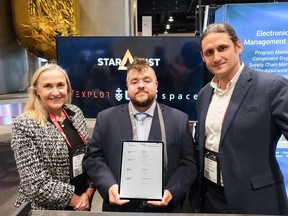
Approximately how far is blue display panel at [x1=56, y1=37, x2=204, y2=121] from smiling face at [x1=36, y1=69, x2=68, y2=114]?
2.03 ft

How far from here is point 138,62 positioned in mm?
1510

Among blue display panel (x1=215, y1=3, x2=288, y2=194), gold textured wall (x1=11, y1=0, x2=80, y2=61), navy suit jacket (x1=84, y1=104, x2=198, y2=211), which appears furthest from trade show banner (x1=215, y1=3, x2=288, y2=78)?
gold textured wall (x1=11, y1=0, x2=80, y2=61)

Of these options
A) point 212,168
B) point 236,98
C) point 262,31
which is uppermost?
point 262,31

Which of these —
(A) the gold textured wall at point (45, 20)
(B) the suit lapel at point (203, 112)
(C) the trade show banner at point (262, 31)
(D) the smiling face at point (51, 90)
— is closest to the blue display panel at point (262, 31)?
(C) the trade show banner at point (262, 31)

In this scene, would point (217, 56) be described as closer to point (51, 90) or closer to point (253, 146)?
point (253, 146)

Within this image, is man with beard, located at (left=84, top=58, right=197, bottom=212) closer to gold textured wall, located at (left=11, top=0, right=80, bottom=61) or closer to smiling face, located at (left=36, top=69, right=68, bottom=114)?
smiling face, located at (left=36, top=69, right=68, bottom=114)

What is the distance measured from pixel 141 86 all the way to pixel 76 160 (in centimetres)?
55

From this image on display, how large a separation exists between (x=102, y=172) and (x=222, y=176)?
0.61 metres

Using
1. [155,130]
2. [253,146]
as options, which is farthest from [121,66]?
[253,146]

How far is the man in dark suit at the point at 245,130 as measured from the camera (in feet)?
4.34

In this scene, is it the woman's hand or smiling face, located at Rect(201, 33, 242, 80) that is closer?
smiling face, located at Rect(201, 33, 242, 80)

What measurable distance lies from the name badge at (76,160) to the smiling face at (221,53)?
86cm

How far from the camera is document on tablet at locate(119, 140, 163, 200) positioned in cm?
131

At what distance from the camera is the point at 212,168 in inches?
58.6
